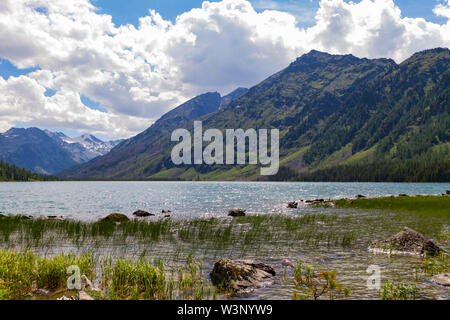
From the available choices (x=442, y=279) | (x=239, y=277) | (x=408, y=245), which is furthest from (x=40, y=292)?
(x=408, y=245)

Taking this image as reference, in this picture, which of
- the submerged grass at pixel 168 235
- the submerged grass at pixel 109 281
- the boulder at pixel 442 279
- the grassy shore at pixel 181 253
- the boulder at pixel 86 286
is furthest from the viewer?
the submerged grass at pixel 168 235

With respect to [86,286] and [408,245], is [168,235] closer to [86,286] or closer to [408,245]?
[86,286]

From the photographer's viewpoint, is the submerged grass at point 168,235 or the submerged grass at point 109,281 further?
the submerged grass at point 168,235

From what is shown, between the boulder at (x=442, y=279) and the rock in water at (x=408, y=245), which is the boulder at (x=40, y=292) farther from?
the rock in water at (x=408, y=245)

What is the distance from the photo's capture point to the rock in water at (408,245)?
21.2m

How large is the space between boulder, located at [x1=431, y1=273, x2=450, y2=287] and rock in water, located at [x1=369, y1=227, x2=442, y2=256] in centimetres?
625

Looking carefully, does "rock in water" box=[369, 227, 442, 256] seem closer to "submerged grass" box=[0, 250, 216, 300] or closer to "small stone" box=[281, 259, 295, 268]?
"small stone" box=[281, 259, 295, 268]

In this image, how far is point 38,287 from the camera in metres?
13.8

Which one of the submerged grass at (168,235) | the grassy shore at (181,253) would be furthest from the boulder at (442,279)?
the submerged grass at (168,235)

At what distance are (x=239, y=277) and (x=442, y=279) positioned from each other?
916 centimetres

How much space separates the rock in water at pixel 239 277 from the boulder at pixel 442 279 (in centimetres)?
739

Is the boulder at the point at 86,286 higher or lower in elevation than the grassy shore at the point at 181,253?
higher
